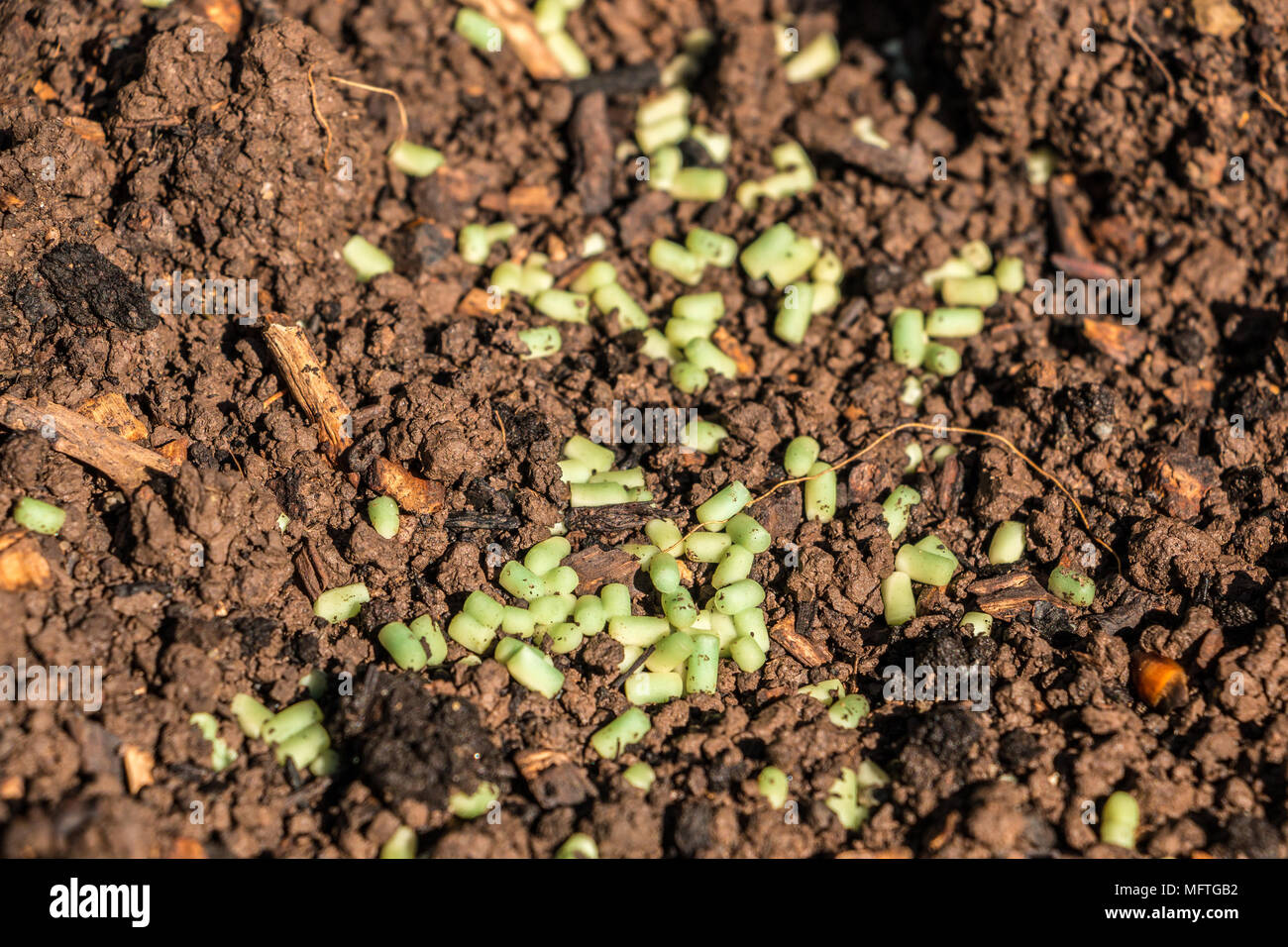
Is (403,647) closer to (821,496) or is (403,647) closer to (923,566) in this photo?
(821,496)

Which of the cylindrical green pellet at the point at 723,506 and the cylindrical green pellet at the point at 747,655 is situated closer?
the cylindrical green pellet at the point at 747,655

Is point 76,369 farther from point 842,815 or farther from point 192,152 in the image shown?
point 842,815

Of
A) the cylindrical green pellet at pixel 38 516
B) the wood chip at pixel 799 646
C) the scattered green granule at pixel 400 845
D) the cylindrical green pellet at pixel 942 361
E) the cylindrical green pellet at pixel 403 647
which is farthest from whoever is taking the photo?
the cylindrical green pellet at pixel 942 361

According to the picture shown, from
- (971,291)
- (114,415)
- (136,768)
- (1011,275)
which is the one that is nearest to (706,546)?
(971,291)

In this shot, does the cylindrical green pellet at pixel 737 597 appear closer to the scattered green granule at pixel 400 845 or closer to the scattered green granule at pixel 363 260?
the scattered green granule at pixel 400 845

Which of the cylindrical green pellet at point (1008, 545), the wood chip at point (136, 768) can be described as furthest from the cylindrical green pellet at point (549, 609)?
the cylindrical green pellet at point (1008, 545)

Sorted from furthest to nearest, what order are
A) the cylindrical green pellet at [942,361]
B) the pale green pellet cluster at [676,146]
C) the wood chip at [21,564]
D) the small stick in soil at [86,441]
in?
the pale green pellet cluster at [676,146] → the cylindrical green pellet at [942,361] → the small stick in soil at [86,441] → the wood chip at [21,564]

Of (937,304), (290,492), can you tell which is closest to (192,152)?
(290,492)
